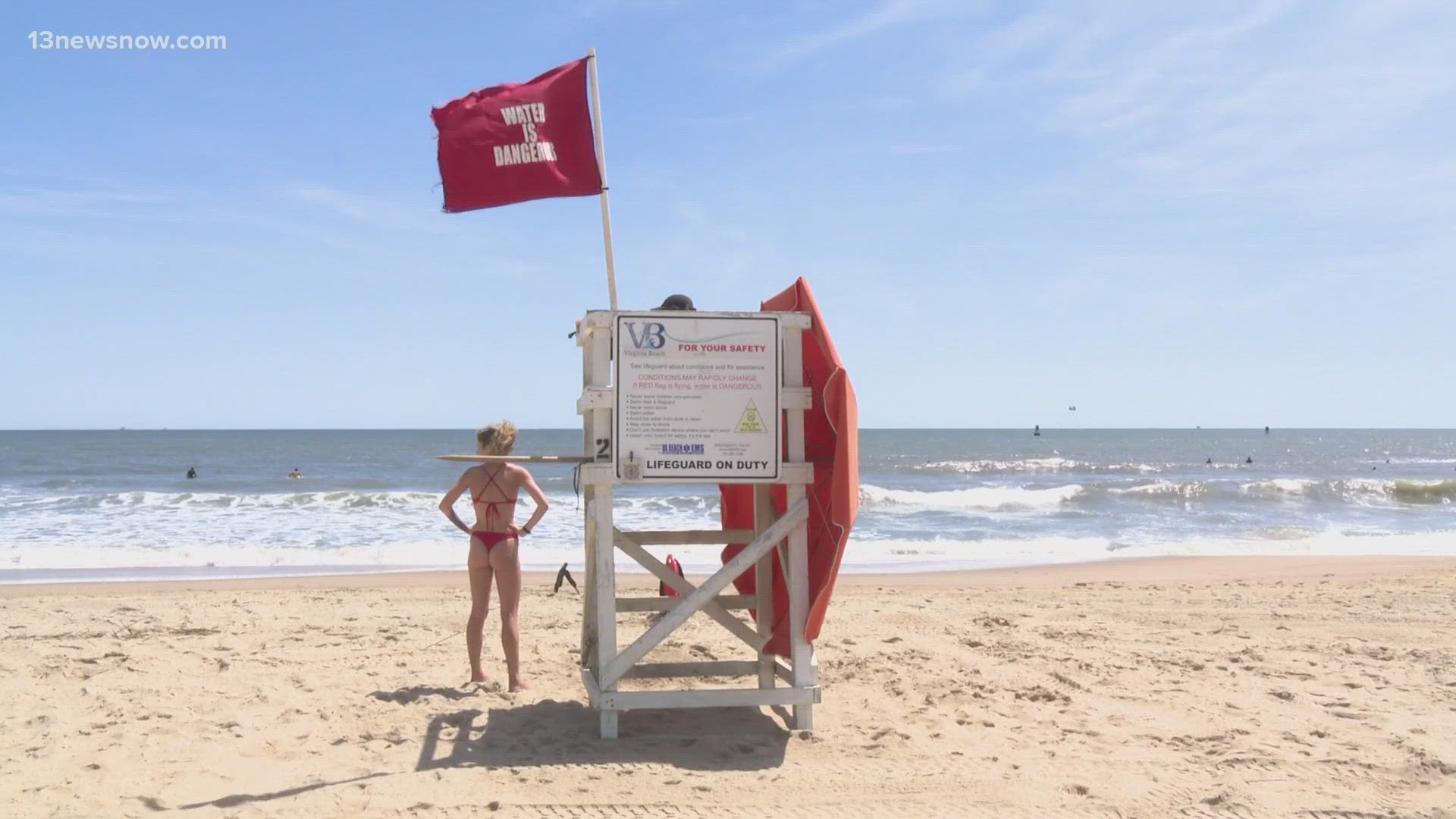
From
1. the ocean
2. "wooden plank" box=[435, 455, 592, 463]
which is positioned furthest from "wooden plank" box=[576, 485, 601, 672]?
the ocean

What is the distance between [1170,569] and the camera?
13172 millimetres

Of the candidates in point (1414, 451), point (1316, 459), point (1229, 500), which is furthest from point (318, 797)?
point (1414, 451)

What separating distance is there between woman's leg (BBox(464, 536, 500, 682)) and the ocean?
716 cm

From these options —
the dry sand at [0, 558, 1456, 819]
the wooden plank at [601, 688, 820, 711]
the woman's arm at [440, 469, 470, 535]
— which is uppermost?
the woman's arm at [440, 469, 470, 535]

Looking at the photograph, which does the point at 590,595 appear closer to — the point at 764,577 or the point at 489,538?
the point at 489,538

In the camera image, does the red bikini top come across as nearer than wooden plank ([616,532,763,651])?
No

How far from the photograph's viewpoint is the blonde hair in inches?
221

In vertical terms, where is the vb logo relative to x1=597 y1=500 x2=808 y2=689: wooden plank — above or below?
above

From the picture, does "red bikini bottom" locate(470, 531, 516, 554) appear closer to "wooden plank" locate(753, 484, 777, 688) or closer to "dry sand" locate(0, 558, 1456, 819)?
"dry sand" locate(0, 558, 1456, 819)

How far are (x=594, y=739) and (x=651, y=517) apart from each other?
1782cm

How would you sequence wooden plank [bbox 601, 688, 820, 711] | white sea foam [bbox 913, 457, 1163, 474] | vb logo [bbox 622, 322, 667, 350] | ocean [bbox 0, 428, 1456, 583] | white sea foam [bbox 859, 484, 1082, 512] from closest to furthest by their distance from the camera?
1. vb logo [bbox 622, 322, 667, 350]
2. wooden plank [bbox 601, 688, 820, 711]
3. ocean [bbox 0, 428, 1456, 583]
4. white sea foam [bbox 859, 484, 1082, 512]
5. white sea foam [bbox 913, 457, 1163, 474]

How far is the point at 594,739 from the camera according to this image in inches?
197

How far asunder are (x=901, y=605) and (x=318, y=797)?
19.4 feet

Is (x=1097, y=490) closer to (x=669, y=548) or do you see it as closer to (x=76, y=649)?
(x=669, y=548)
